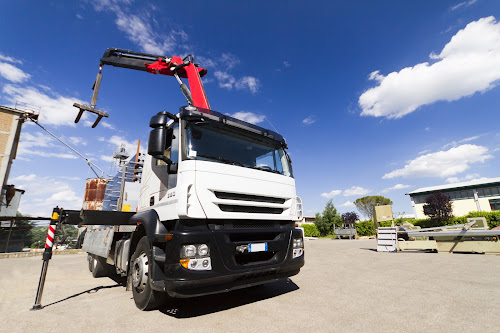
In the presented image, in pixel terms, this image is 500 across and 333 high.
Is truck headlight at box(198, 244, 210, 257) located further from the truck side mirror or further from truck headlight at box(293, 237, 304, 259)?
truck headlight at box(293, 237, 304, 259)

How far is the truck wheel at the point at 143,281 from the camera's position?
124 inches

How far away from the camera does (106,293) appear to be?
4426 mm

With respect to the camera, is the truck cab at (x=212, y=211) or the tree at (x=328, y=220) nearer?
the truck cab at (x=212, y=211)

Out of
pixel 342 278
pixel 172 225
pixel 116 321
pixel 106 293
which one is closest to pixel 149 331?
pixel 116 321

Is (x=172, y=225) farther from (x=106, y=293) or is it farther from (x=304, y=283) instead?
(x=304, y=283)

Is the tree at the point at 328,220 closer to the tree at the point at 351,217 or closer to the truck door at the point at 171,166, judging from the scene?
the tree at the point at 351,217

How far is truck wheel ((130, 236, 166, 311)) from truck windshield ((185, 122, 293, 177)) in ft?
5.40

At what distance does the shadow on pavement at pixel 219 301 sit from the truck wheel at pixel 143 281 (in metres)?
0.24

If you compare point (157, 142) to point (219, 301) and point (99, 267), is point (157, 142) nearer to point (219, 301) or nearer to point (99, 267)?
point (219, 301)

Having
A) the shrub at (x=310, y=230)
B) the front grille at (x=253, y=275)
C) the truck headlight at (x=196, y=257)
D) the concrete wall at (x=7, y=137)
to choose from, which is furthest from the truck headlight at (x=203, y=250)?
the concrete wall at (x=7, y=137)

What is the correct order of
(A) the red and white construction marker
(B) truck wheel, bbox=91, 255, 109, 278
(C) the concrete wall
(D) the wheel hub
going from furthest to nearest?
1. (C) the concrete wall
2. (B) truck wheel, bbox=91, 255, 109, 278
3. (A) the red and white construction marker
4. (D) the wheel hub

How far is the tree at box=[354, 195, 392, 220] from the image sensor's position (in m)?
45.6

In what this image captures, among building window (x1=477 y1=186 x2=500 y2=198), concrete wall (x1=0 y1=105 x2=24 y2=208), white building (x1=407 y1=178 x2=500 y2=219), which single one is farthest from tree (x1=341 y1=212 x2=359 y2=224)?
concrete wall (x1=0 y1=105 x2=24 y2=208)

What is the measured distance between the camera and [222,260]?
2822mm
